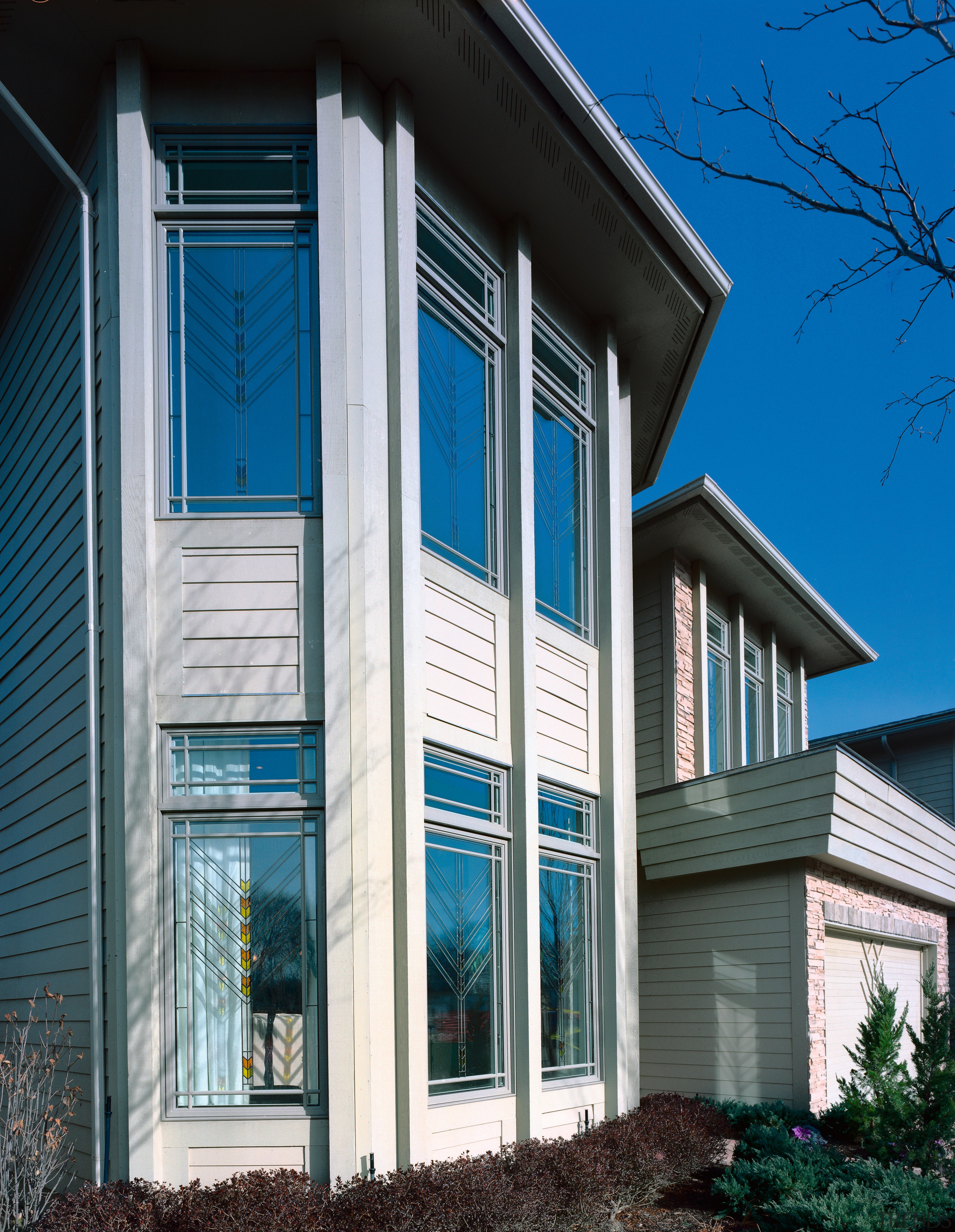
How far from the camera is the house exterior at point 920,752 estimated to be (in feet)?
67.2

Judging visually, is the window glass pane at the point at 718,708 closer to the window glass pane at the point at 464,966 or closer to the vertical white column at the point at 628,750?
the vertical white column at the point at 628,750

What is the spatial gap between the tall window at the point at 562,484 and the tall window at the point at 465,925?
203 centimetres

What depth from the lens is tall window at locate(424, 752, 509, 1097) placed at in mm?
7445

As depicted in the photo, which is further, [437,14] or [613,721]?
[613,721]

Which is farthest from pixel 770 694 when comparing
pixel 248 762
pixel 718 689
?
pixel 248 762

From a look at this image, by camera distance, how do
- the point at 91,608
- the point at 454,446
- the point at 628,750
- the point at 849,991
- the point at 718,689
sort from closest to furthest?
1. the point at 91,608
2. the point at 454,446
3. the point at 628,750
4. the point at 849,991
5. the point at 718,689

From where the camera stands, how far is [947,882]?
14.8 meters

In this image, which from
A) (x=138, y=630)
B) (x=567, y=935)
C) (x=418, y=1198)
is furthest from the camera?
(x=567, y=935)

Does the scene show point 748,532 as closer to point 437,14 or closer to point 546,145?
point 546,145

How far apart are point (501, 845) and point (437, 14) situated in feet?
19.1

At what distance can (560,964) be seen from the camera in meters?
8.91

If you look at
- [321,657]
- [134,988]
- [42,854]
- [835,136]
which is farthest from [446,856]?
[835,136]

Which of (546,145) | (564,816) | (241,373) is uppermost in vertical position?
(546,145)

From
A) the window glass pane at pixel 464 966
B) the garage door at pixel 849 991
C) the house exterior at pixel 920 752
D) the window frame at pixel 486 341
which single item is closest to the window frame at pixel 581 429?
the window frame at pixel 486 341
